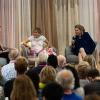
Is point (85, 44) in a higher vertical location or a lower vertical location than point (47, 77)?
higher

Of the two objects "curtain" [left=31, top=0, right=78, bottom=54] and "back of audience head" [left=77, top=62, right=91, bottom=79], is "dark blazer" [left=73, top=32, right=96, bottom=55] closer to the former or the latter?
"curtain" [left=31, top=0, right=78, bottom=54]

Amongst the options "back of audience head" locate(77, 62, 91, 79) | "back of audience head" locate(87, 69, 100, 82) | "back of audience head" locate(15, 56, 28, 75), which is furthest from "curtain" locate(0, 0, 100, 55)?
"back of audience head" locate(87, 69, 100, 82)

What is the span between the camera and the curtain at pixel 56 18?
9148 mm

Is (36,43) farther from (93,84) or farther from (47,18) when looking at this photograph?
(93,84)

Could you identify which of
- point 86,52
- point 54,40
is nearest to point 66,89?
point 86,52

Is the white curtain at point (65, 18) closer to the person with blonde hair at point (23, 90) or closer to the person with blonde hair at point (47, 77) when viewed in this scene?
the person with blonde hair at point (47, 77)

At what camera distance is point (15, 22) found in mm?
9148

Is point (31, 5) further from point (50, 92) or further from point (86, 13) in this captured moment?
point (50, 92)

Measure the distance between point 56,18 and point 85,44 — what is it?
153 cm

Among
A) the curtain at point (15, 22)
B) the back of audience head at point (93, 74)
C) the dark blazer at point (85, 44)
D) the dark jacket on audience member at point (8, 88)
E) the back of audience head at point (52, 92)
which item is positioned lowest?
the dark jacket on audience member at point (8, 88)

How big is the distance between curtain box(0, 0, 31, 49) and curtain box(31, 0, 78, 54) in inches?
8.6

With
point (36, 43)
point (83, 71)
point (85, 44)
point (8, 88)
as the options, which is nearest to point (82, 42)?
point (85, 44)

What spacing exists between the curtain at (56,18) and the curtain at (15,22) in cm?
22

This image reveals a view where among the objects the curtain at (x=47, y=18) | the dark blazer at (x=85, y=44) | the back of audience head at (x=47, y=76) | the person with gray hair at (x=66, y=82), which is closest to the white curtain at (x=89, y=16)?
the curtain at (x=47, y=18)
